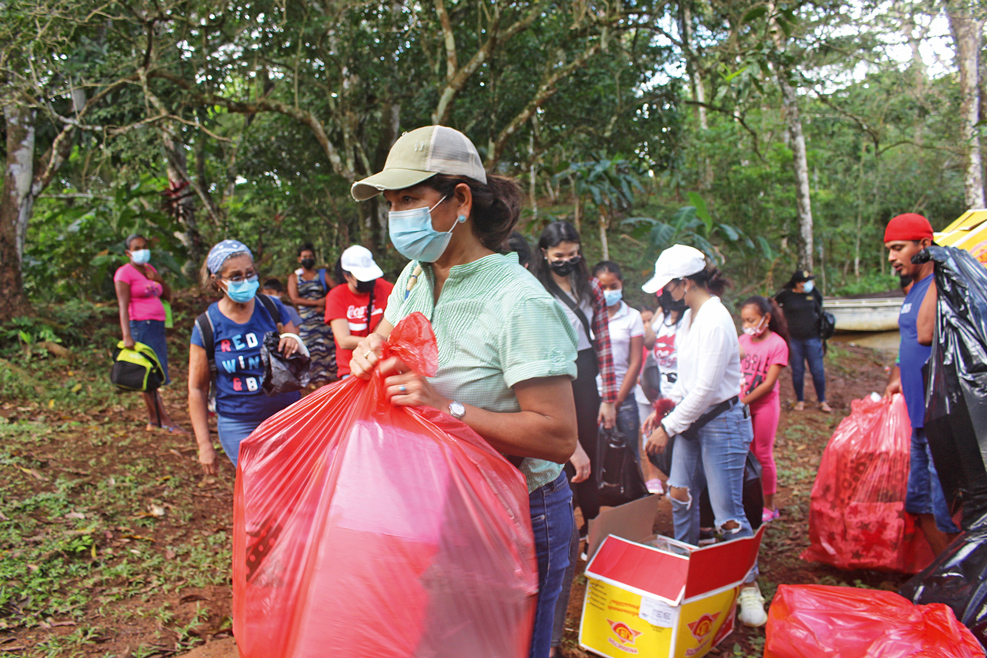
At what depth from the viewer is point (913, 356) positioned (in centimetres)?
313

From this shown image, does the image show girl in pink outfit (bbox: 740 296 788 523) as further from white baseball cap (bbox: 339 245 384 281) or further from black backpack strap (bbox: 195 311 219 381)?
black backpack strap (bbox: 195 311 219 381)

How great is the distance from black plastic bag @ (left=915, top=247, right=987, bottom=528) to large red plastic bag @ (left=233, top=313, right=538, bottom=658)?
75.2 inches

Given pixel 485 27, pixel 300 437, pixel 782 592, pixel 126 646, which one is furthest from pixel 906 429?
pixel 485 27

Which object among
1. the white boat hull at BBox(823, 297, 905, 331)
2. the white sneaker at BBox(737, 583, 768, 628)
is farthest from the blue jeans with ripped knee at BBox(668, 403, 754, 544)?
the white boat hull at BBox(823, 297, 905, 331)

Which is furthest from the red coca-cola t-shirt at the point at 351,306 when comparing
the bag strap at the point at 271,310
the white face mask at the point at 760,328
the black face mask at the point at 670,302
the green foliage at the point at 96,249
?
the green foliage at the point at 96,249

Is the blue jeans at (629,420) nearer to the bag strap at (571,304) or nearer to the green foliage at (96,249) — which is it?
the bag strap at (571,304)

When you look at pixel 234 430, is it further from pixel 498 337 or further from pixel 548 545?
pixel 498 337

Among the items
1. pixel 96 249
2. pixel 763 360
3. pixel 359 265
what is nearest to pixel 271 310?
pixel 359 265

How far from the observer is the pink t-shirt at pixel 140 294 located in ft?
19.7

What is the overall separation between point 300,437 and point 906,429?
3.29 metres

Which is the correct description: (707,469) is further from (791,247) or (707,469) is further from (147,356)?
(791,247)

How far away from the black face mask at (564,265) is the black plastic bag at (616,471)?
0.98 metres

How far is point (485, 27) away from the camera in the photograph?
870 centimetres

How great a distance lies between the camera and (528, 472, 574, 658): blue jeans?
64.8 inches
